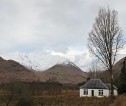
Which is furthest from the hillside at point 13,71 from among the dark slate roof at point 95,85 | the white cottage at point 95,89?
the white cottage at point 95,89

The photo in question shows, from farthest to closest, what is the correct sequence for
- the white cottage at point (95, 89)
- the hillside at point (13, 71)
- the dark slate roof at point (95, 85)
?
the hillside at point (13, 71) → the dark slate roof at point (95, 85) → the white cottage at point (95, 89)

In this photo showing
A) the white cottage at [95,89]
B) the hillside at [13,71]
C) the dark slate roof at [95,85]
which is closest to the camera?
the white cottage at [95,89]

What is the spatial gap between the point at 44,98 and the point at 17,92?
7.88m

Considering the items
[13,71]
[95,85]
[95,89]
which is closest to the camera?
[95,89]

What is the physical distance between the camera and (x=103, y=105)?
4509cm

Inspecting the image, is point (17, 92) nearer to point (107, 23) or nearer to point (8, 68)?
point (107, 23)

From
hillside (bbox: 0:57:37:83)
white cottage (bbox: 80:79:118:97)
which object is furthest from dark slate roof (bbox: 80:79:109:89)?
hillside (bbox: 0:57:37:83)

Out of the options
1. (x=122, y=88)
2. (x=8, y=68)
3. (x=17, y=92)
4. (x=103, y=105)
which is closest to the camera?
(x=103, y=105)

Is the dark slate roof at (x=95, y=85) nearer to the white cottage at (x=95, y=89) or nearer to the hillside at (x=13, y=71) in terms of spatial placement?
the white cottage at (x=95, y=89)

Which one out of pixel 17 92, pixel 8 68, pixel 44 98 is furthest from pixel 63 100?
pixel 8 68

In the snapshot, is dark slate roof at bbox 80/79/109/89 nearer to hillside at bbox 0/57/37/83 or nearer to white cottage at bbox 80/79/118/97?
white cottage at bbox 80/79/118/97

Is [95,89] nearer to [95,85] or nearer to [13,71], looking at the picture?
[95,85]

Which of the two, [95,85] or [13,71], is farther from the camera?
[13,71]

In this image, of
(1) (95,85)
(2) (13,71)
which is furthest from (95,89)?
(2) (13,71)
